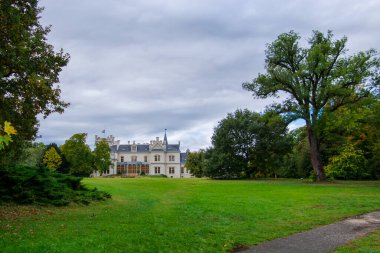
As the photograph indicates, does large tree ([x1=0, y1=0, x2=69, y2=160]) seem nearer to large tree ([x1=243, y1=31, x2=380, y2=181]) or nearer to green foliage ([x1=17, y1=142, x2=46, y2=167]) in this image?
green foliage ([x1=17, y1=142, x2=46, y2=167])

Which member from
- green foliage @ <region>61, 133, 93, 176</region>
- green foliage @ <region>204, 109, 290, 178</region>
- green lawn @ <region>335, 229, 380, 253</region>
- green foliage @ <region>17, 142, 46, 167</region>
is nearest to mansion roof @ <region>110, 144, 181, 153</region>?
green foliage @ <region>61, 133, 93, 176</region>

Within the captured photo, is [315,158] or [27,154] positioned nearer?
[27,154]

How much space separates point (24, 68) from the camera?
483 inches

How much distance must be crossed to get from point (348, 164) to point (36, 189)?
40.9 meters

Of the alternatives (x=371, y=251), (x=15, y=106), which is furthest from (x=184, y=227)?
(x=15, y=106)

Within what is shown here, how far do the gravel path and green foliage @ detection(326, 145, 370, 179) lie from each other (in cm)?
3775

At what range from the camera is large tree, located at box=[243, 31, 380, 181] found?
120 feet

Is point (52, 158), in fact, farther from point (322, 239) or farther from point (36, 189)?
point (322, 239)

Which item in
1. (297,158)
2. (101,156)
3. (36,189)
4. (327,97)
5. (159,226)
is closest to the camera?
(159,226)

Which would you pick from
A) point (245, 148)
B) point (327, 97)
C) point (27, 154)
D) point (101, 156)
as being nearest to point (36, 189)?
point (27, 154)

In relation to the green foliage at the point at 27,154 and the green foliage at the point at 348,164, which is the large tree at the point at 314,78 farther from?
the green foliage at the point at 27,154

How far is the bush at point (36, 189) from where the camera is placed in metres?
15.6

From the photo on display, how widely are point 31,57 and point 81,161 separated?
6991 cm

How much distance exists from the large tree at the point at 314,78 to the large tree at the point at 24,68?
1142 inches
